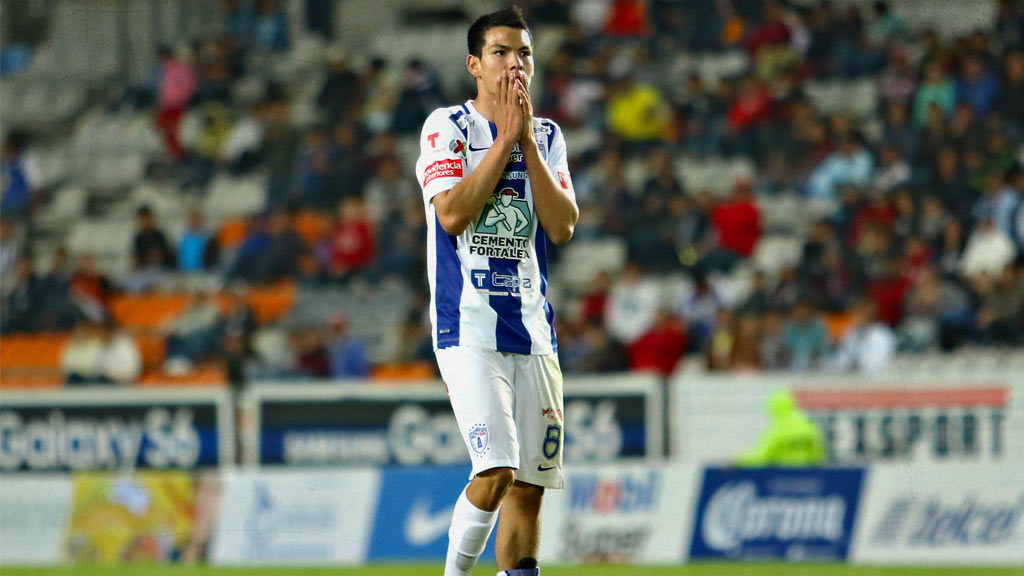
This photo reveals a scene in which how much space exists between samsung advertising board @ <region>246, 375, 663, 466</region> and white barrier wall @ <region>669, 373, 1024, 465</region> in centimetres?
36

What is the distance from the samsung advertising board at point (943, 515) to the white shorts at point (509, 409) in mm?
6644

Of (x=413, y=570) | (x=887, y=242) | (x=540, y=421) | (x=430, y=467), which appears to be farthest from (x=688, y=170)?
(x=540, y=421)

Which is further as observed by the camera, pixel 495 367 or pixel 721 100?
pixel 721 100

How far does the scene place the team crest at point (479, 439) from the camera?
5870mm

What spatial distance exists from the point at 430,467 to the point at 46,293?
7.81 metres

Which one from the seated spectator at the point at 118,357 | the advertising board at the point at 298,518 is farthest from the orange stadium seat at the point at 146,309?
the advertising board at the point at 298,518

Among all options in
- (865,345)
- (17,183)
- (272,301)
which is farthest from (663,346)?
(17,183)

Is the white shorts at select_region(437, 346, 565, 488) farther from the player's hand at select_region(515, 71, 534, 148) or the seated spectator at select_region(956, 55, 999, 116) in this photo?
the seated spectator at select_region(956, 55, 999, 116)

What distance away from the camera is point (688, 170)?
19.0 meters

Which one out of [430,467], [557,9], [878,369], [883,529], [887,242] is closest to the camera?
[883,529]

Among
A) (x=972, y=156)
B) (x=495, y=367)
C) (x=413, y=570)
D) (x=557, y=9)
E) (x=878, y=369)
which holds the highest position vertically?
(x=557, y=9)

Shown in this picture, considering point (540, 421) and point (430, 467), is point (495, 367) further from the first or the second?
point (430, 467)

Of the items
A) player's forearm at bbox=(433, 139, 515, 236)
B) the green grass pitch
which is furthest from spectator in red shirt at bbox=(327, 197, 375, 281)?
player's forearm at bbox=(433, 139, 515, 236)

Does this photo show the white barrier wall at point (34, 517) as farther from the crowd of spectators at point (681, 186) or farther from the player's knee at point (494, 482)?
the player's knee at point (494, 482)
